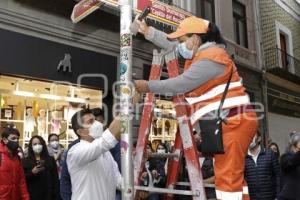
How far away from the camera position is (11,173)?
5.89 metres

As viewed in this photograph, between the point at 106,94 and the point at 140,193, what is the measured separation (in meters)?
6.18

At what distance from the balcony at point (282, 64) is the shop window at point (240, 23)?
56.8 inches

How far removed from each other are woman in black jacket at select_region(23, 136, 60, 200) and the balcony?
11.8 meters

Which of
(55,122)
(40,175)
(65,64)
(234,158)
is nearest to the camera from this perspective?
(234,158)

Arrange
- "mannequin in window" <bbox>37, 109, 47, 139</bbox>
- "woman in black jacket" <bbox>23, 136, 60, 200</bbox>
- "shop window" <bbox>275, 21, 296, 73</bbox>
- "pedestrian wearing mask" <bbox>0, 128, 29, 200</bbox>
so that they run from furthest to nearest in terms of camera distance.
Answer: "shop window" <bbox>275, 21, 296, 73</bbox>
"mannequin in window" <bbox>37, 109, 47, 139</bbox>
"woman in black jacket" <bbox>23, 136, 60, 200</bbox>
"pedestrian wearing mask" <bbox>0, 128, 29, 200</bbox>

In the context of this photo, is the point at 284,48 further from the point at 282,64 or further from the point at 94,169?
the point at 94,169

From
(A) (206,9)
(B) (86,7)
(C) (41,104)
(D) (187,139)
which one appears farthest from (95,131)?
(A) (206,9)

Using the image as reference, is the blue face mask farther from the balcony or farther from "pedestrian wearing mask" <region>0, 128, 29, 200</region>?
the balcony

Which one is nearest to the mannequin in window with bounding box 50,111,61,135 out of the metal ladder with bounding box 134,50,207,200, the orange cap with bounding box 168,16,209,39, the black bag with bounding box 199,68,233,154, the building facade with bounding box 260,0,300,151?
the metal ladder with bounding box 134,50,207,200

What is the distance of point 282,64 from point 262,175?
12743mm

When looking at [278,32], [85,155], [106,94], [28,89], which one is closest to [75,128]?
[85,155]

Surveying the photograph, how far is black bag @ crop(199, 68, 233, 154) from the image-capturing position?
116 inches

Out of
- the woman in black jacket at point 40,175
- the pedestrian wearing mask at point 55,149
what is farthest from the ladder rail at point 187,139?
the pedestrian wearing mask at point 55,149

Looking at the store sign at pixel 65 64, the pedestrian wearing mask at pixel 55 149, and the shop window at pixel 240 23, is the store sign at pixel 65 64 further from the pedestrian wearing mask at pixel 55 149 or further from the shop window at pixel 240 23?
the shop window at pixel 240 23
